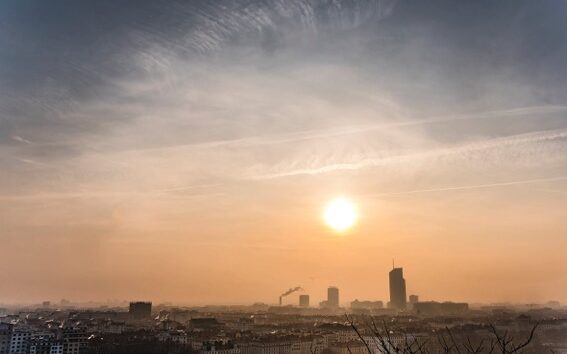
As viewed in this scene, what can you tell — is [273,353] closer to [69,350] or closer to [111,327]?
[69,350]

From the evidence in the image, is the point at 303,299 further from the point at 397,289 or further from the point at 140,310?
the point at 140,310

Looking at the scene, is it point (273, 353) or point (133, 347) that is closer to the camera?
point (133, 347)

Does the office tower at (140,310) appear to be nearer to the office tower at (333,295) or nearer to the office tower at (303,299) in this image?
the office tower at (333,295)

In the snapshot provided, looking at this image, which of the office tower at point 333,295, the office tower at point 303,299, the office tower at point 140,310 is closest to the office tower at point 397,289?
the office tower at point 333,295

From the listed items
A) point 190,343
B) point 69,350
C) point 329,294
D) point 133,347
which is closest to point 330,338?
point 190,343

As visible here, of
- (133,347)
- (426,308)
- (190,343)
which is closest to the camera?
(133,347)

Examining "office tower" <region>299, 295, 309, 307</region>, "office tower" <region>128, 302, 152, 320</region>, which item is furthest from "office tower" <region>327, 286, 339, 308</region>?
"office tower" <region>128, 302, 152, 320</region>
